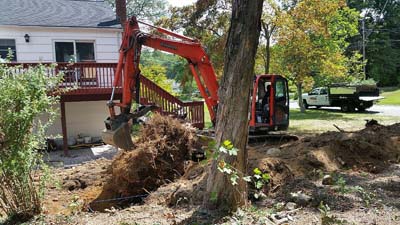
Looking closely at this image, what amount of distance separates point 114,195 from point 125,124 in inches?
57.0

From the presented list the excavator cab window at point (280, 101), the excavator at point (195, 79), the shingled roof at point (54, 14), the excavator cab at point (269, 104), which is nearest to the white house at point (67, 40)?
the shingled roof at point (54, 14)

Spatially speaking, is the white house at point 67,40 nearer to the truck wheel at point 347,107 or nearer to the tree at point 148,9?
the truck wheel at point 347,107

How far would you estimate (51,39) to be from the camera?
1420cm

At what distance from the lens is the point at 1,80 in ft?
15.0

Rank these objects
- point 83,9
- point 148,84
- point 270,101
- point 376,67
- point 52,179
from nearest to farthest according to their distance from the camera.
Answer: point 52,179, point 270,101, point 148,84, point 83,9, point 376,67

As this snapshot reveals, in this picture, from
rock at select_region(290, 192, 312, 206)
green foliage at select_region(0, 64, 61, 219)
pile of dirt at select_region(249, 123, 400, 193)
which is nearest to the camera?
green foliage at select_region(0, 64, 61, 219)

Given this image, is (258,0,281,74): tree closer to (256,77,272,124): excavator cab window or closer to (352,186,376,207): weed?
(256,77,272,124): excavator cab window

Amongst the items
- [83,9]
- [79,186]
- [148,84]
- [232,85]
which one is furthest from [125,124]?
[83,9]

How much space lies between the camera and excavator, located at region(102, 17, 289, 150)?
7781 mm

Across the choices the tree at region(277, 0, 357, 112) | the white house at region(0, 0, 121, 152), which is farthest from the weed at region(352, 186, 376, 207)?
the tree at region(277, 0, 357, 112)

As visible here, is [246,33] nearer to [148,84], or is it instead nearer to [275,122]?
[275,122]

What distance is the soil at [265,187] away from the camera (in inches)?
173

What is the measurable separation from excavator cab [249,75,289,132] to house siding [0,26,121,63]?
6.76 m

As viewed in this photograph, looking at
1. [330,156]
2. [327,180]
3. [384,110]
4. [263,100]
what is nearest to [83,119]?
[263,100]
